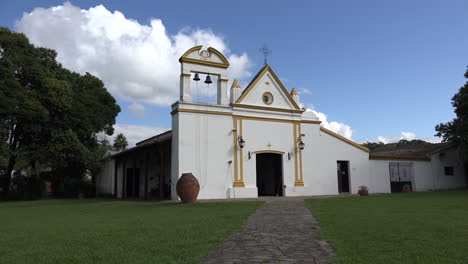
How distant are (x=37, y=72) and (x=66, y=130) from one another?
4.02 m

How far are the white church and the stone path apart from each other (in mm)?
9216

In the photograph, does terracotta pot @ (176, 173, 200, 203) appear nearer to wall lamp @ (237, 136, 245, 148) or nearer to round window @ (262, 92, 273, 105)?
wall lamp @ (237, 136, 245, 148)

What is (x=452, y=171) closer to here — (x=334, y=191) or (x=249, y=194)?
(x=334, y=191)

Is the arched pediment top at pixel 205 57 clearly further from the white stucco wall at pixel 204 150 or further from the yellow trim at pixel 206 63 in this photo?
the white stucco wall at pixel 204 150

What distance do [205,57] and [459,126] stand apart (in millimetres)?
15676

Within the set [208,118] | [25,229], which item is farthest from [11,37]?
[25,229]

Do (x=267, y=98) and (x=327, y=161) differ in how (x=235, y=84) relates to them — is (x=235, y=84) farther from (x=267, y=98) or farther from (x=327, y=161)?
(x=327, y=161)

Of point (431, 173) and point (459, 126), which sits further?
point (431, 173)

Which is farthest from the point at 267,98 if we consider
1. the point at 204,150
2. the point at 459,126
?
the point at 459,126

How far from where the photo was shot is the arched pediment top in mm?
17625

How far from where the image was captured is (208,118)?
58.2 feet

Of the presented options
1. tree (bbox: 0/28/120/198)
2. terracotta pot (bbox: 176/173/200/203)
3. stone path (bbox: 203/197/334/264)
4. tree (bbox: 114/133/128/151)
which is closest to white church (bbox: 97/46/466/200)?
terracotta pot (bbox: 176/173/200/203)

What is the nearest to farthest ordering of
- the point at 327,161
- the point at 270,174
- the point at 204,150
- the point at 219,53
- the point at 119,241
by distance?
the point at 119,241, the point at 204,150, the point at 219,53, the point at 327,161, the point at 270,174

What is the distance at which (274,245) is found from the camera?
19.2 ft
